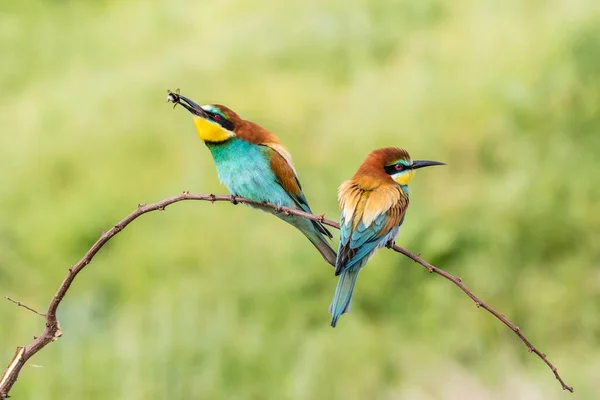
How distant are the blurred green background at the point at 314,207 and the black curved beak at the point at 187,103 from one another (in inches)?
67.4

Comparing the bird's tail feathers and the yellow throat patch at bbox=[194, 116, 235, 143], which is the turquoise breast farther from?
the bird's tail feathers

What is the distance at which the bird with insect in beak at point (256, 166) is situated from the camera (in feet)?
4.75

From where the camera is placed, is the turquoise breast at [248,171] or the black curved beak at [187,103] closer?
the black curved beak at [187,103]

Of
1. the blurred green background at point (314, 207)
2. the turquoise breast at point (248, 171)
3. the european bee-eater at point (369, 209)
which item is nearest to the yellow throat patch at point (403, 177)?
the european bee-eater at point (369, 209)

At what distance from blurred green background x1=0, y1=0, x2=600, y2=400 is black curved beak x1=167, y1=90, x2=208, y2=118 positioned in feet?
5.62

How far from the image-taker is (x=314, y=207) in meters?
3.39

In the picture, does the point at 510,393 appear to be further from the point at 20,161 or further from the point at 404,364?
the point at 20,161

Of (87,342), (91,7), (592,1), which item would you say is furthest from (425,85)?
(91,7)

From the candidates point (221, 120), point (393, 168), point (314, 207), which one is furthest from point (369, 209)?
point (314, 207)

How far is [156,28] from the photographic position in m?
4.96

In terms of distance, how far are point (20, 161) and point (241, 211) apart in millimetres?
1165

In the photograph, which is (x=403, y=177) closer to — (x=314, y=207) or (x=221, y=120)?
(x=221, y=120)

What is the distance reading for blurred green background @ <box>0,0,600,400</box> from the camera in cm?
292

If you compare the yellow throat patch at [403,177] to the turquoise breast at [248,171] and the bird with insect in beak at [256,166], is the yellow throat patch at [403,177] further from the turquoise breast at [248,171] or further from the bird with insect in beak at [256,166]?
the turquoise breast at [248,171]
